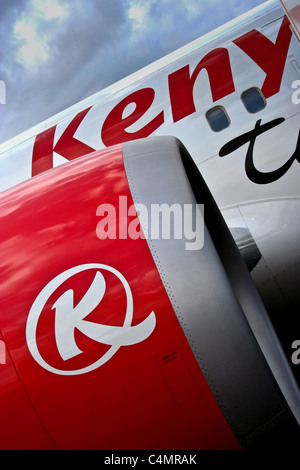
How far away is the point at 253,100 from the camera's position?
4340 mm

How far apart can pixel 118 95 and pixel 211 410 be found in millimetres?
4089

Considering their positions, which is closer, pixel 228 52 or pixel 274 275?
pixel 274 275

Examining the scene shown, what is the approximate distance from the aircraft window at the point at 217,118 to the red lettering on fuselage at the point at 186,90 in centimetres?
13

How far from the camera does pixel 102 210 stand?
88.9 inches

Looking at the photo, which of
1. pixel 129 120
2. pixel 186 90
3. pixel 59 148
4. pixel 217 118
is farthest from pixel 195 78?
pixel 59 148

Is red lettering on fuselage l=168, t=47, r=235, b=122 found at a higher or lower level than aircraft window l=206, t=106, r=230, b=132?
higher

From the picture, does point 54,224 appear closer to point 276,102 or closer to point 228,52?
point 276,102

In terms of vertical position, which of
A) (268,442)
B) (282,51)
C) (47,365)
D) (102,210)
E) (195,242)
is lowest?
(268,442)

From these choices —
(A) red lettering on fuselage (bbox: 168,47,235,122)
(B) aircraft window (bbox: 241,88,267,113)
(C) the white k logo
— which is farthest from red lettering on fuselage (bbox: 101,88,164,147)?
(C) the white k logo

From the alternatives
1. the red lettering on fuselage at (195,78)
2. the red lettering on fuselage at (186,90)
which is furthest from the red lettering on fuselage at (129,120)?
the red lettering on fuselage at (195,78)

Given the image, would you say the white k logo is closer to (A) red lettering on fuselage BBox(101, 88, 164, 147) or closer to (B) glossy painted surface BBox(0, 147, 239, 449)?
(B) glossy painted surface BBox(0, 147, 239, 449)

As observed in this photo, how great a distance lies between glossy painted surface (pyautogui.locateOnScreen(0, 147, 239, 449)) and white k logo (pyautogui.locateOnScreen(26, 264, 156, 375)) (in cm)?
1

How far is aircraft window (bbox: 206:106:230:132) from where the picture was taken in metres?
4.34

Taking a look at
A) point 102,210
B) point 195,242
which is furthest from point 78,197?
point 195,242
